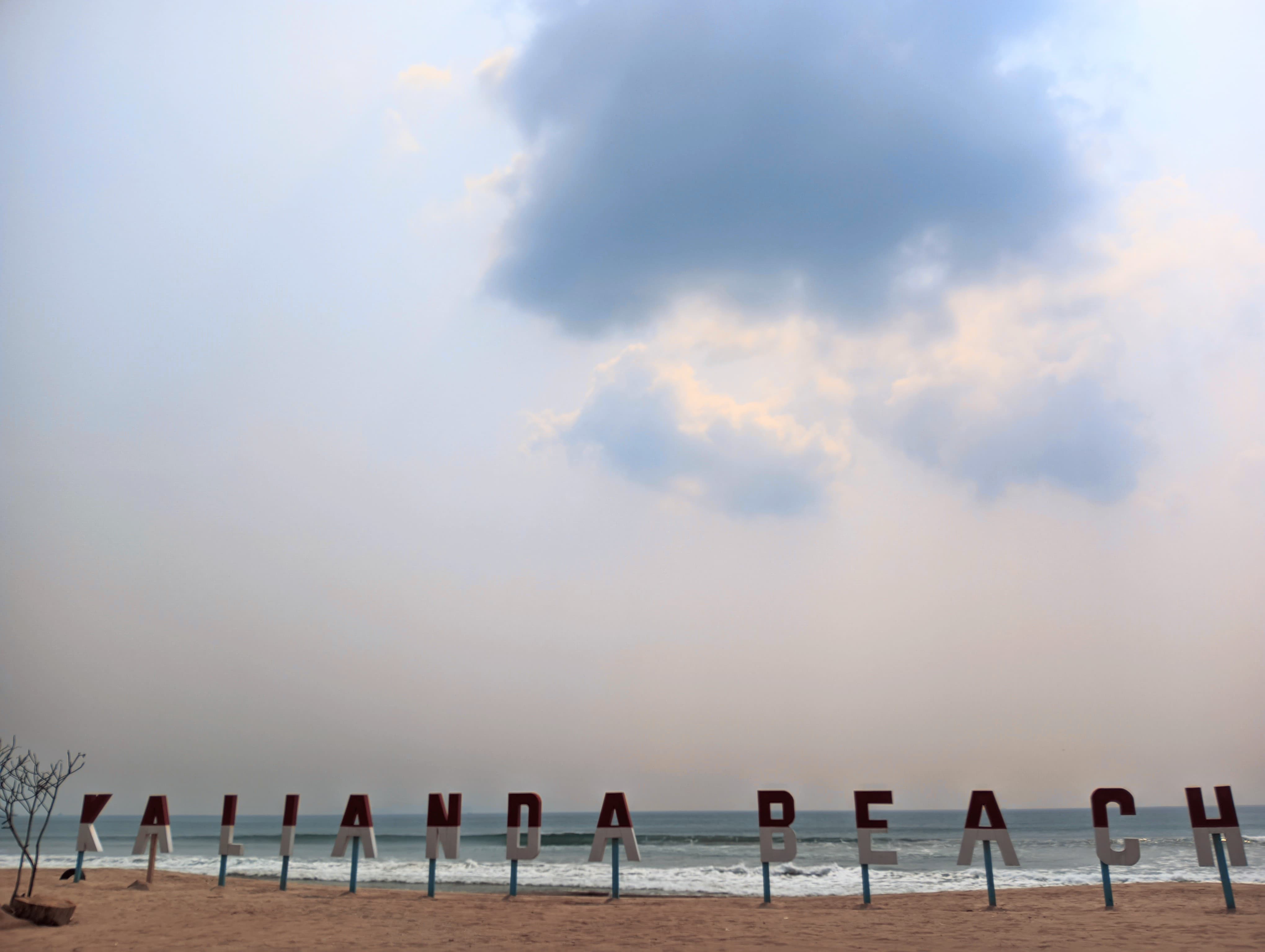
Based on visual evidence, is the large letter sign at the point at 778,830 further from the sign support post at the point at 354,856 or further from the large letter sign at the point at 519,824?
the sign support post at the point at 354,856

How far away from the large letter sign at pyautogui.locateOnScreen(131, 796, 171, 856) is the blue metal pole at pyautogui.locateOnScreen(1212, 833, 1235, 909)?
71.1 feet

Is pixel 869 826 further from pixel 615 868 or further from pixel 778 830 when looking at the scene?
pixel 615 868

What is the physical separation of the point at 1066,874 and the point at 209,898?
91.0 ft

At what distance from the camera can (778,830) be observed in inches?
611

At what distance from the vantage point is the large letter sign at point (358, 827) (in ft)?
53.9

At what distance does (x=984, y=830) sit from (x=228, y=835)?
16632 millimetres

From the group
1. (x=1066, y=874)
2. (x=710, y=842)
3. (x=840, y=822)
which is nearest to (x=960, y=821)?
(x=840, y=822)

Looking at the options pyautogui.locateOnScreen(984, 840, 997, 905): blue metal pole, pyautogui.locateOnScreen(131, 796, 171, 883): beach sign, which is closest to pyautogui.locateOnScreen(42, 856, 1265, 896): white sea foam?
pyautogui.locateOnScreen(984, 840, 997, 905): blue metal pole

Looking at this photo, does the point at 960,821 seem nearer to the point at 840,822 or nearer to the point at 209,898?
the point at 840,822

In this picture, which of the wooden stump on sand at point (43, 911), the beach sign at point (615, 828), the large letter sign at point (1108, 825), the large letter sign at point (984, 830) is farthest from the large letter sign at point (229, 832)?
the large letter sign at point (1108, 825)

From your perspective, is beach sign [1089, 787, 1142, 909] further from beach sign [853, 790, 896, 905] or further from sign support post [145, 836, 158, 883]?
Answer: sign support post [145, 836, 158, 883]

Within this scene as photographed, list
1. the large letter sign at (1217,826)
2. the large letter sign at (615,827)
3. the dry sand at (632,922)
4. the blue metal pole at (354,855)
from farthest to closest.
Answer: the blue metal pole at (354,855)
the large letter sign at (615,827)
the large letter sign at (1217,826)
the dry sand at (632,922)

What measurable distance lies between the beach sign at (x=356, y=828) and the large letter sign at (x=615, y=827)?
15.9ft

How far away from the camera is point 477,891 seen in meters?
23.7
